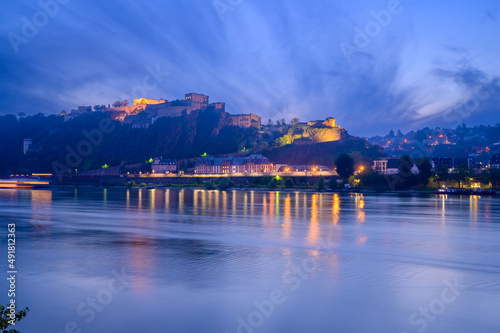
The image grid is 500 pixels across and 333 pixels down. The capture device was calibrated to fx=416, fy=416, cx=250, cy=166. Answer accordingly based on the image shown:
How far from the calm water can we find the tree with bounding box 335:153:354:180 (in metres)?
62.5

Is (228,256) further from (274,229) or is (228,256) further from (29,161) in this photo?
(29,161)

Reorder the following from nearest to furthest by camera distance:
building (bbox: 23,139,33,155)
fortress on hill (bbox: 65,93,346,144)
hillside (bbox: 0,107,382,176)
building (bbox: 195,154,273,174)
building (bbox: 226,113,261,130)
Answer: building (bbox: 195,154,273,174) < hillside (bbox: 0,107,382,176) < fortress on hill (bbox: 65,93,346,144) < building (bbox: 226,113,261,130) < building (bbox: 23,139,33,155)

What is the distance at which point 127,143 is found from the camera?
16400cm

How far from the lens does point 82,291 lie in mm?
12016

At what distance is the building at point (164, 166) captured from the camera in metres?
134

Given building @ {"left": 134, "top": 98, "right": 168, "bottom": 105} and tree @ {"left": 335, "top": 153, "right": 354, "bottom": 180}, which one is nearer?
tree @ {"left": 335, "top": 153, "right": 354, "bottom": 180}

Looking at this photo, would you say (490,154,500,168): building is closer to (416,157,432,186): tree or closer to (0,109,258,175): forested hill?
(416,157,432,186): tree

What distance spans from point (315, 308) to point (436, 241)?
1422 cm

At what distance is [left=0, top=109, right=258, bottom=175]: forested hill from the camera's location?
487ft

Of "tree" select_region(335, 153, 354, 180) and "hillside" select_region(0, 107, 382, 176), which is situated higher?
"hillside" select_region(0, 107, 382, 176)

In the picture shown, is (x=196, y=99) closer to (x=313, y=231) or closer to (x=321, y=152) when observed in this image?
(x=321, y=152)

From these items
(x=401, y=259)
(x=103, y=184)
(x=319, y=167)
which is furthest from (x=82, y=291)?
(x=103, y=184)

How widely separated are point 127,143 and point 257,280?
15872 cm

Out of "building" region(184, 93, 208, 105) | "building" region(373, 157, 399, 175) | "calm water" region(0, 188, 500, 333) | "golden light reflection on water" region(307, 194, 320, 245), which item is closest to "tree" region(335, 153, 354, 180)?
"building" region(373, 157, 399, 175)
